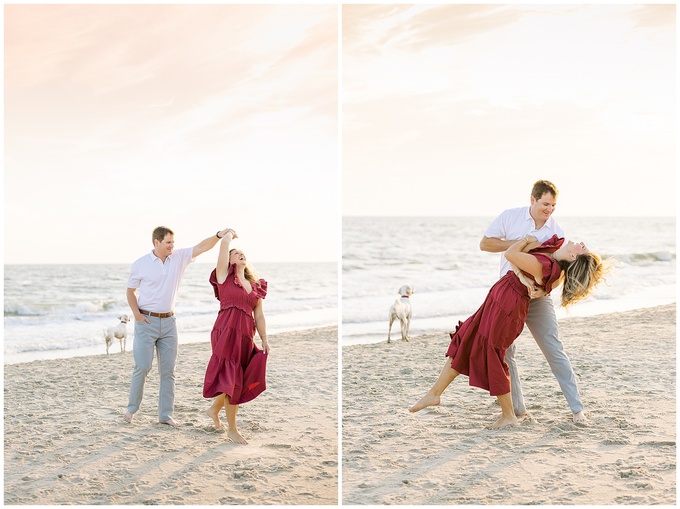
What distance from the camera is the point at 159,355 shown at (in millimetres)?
5230

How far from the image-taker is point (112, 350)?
959 centimetres

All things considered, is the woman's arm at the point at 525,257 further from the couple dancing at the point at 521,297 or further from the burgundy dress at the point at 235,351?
the burgundy dress at the point at 235,351

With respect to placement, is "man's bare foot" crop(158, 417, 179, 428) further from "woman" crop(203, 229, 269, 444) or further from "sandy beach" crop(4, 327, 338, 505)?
"woman" crop(203, 229, 269, 444)

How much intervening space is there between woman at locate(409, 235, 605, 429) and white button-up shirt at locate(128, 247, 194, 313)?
1.99 meters

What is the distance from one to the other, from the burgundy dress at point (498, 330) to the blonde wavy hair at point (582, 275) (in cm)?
10

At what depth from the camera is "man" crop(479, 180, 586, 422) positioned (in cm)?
459

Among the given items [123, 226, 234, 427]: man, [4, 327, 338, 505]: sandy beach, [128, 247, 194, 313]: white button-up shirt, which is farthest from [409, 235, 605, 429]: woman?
[128, 247, 194, 313]: white button-up shirt

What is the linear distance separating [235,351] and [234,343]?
55mm

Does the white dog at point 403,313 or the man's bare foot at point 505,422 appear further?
the white dog at point 403,313

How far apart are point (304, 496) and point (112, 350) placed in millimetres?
6624

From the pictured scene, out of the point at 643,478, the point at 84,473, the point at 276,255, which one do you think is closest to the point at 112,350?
the point at 276,255

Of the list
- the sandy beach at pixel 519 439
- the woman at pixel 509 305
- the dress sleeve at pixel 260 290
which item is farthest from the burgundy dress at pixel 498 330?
the dress sleeve at pixel 260 290

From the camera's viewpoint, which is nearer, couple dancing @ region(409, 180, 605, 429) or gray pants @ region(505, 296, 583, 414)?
couple dancing @ region(409, 180, 605, 429)

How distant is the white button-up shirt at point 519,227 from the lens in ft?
15.3
